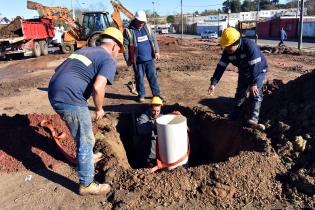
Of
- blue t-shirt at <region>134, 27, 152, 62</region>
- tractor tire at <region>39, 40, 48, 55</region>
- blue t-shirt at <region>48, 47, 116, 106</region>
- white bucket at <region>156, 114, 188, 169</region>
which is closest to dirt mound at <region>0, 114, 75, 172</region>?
white bucket at <region>156, 114, 188, 169</region>

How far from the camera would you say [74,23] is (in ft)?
66.0

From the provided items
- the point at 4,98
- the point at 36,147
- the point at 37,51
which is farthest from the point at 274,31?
the point at 36,147

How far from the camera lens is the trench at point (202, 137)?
5336 mm

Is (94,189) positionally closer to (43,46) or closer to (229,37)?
(229,37)

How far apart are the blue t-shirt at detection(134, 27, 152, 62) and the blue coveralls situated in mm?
1851

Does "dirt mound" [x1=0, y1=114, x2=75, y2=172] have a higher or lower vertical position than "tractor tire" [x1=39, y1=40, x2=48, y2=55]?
lower

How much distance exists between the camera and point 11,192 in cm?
416

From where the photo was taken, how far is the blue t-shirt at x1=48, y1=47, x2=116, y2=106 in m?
3.62

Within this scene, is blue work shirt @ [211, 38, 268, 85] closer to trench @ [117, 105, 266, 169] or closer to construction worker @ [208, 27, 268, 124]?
construction worker @ [208, 27, 268, 124]

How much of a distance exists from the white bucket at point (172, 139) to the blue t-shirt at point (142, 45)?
2251mm

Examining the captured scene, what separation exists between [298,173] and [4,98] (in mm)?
7791

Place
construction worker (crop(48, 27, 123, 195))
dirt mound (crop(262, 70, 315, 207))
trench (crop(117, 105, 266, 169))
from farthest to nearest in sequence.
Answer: trench (crop(117, 105, 266, 169)) → dirt mound (crop(262, 70, 315, 207)) → construction worker (crop(48, 27, 123, 195))

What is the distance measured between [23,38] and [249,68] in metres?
15.2

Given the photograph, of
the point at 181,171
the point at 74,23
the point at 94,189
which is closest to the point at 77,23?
the point at 74,23
